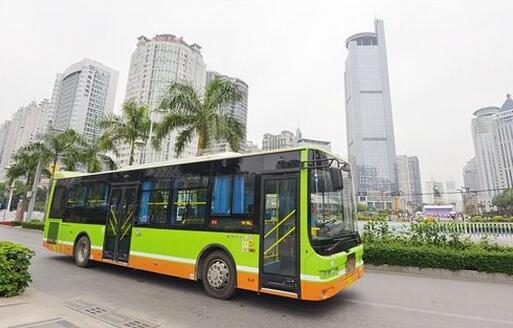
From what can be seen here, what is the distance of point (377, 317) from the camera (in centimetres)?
479

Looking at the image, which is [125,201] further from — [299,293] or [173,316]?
[299,293]

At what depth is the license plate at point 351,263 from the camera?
539 centimetres

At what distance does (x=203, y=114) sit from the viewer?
15445 millimetres

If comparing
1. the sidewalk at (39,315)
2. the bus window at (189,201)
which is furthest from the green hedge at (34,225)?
the bus window at (189,201)

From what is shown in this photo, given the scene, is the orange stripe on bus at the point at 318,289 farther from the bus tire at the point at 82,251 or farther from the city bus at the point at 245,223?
the bus tire at the point at 82,251

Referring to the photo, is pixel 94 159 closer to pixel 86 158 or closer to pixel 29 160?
pixel 86 158

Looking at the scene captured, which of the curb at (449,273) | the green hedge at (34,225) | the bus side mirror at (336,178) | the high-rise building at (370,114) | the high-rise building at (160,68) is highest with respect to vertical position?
the high-rise building at (370,114)

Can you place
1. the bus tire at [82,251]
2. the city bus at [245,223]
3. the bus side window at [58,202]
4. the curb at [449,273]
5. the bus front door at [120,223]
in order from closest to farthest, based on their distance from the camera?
the city bus at [245,223], the curb at [449,273], the bus front door at [120,223], the bus tire at [82,251], the bus side window at [58,202]

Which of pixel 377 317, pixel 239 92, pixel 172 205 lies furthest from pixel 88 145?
pixel 377 317

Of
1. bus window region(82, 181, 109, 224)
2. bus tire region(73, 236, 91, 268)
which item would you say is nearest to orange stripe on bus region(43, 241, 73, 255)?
A: bus tire region(73, 236, 91, 268)

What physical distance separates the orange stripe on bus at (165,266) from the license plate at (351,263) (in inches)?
125

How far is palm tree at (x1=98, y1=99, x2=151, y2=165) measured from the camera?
64.3ft

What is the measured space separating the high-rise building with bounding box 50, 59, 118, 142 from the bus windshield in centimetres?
5585

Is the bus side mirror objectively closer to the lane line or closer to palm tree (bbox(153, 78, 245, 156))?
the lane line
